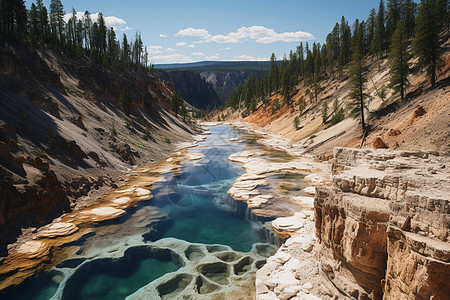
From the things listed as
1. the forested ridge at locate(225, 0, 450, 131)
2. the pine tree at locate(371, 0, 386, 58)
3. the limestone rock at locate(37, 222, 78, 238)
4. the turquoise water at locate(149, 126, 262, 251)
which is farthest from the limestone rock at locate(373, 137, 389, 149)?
the pine tree at locate(371, 0, 386, 58)

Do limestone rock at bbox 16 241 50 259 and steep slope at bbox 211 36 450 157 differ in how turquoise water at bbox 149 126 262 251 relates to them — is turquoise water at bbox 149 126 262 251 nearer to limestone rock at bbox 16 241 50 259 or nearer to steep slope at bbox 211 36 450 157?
limestone rock at bbox 16 241 50 259

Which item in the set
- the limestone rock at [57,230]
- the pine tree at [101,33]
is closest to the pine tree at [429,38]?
the limestone rock at [57,230]

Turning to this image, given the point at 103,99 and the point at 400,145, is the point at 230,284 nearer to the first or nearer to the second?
the point at 400,145

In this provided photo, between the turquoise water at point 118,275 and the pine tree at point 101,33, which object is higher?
the pine tree at point 101,33

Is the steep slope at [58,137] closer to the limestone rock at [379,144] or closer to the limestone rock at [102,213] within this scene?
the limestone rock at [102,213]

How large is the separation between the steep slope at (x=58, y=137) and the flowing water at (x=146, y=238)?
4554mm

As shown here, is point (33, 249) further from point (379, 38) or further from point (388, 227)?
point (379, 38)

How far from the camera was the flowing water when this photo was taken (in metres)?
13.8

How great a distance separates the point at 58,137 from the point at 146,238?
713 inches

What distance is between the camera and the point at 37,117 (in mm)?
29406

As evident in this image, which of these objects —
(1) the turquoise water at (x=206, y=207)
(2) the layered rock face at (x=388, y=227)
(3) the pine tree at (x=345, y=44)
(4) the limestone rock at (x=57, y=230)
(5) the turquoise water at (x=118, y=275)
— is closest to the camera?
(2) the layered rock face at (x=388, y=227)

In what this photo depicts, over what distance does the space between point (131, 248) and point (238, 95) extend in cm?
13925

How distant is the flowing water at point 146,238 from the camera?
1384 centimetres

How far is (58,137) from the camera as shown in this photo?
28.5m
